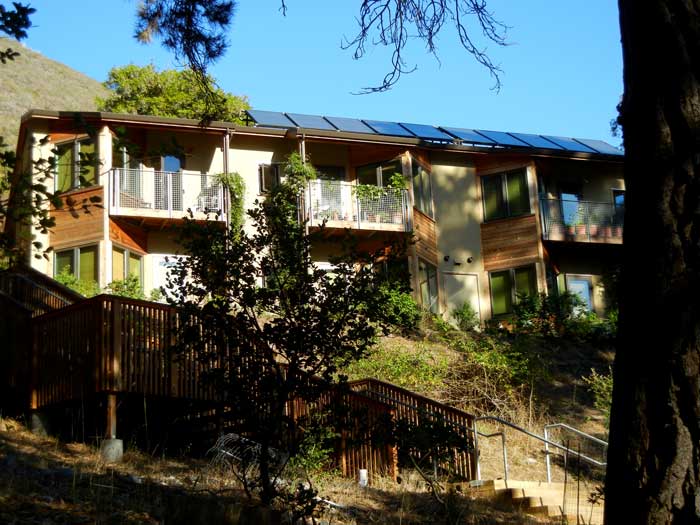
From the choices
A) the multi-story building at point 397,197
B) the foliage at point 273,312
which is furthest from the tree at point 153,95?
the foliage at point 273,312

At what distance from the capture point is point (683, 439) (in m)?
4.40

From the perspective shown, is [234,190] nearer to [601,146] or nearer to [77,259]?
[77,259]

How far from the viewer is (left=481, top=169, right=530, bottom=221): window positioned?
31.7 meters

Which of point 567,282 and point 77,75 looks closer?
point 567,282

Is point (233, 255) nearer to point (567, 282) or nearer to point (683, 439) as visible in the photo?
point (683, 439)

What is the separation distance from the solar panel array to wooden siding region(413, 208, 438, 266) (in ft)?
8.63

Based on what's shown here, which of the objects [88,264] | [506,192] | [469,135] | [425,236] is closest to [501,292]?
[425,236]

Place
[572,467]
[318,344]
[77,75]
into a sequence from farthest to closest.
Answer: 1. [77,75]
2. [572,467]
3. [318,344]

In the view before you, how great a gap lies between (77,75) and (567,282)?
58770mm

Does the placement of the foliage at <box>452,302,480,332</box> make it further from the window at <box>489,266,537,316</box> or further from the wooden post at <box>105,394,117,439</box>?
the wooden post at <box>105,394,117,439</box>

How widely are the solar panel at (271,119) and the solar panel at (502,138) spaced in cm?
719

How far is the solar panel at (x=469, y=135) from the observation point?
32.8 metres

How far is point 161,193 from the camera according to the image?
27375 millimetres

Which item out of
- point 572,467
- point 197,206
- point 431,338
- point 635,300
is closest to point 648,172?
point 635,300
